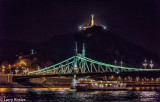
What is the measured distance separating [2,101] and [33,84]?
195 ft

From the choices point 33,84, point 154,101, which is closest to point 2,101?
point 154,101

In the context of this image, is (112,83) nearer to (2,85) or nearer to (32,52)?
(2,85)

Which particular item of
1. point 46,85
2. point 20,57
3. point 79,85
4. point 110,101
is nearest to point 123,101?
point 110,101

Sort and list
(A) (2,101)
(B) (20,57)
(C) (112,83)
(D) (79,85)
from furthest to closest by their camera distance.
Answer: (B) (20,57) < (C) (112,83) < (D) (79,85) < (A) (2,101)

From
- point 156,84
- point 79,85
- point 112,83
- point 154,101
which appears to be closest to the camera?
point 154,101

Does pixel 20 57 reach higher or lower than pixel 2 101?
higher

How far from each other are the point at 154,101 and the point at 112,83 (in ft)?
124

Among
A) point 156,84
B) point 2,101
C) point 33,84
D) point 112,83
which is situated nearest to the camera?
point 2,101

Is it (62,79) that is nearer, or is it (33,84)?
(33,84)

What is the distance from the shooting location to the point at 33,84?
10175cm

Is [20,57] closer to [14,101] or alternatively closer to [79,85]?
[79,85]

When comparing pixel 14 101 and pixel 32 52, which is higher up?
pixel 32 52

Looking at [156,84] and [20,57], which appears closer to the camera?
[156,84]

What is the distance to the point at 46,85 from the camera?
105m
